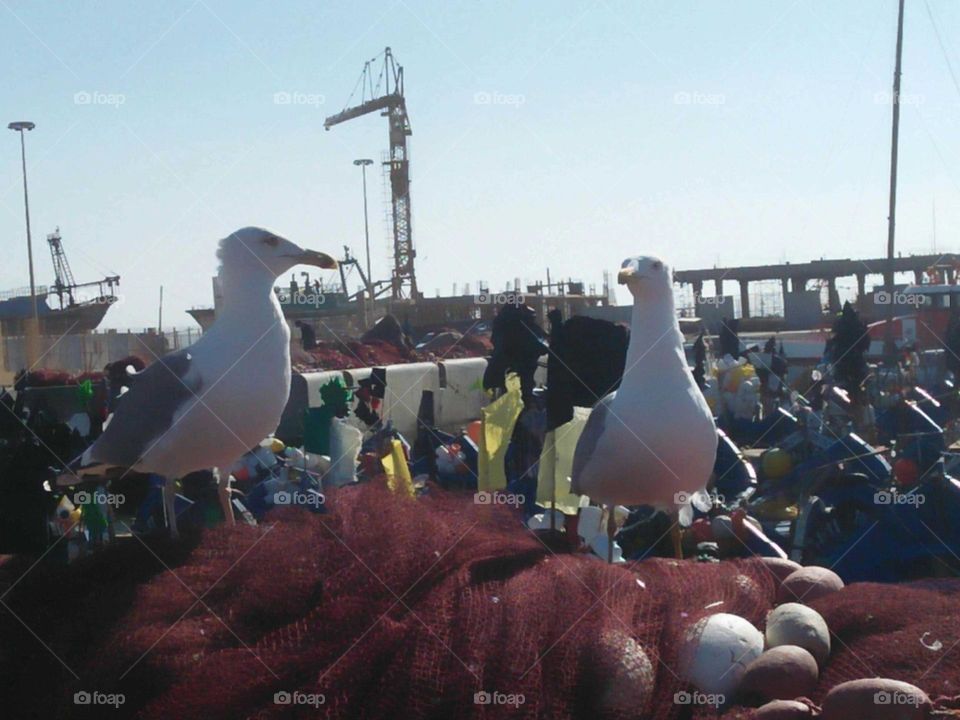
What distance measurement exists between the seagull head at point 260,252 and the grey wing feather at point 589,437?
5.78 feet

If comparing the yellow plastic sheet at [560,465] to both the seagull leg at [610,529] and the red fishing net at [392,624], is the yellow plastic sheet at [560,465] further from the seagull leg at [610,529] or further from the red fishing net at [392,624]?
the red fishing net at [392,624]

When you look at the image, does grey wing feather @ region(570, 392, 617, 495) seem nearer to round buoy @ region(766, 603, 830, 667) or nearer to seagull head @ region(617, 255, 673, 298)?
seagull head @ region(617, 255, 673, 298)

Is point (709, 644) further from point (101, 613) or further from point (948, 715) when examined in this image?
point (101, 613)

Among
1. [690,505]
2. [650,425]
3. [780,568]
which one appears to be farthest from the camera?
[690,505]

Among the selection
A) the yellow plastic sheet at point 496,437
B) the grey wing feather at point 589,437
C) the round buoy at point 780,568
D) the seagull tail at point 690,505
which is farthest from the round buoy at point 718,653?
the yellow plastic sheet at point 496,437

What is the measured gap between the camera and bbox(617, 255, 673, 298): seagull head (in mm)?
5559

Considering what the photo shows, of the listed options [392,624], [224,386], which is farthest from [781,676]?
[224,386]

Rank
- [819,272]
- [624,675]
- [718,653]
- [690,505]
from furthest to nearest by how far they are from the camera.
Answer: [819,272] < [690,505] < [718,653] < [624,675]

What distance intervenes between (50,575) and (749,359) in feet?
37.6

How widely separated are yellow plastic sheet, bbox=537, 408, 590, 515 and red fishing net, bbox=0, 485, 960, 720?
5.21 feet

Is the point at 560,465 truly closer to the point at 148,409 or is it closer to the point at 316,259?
the point at 316,259

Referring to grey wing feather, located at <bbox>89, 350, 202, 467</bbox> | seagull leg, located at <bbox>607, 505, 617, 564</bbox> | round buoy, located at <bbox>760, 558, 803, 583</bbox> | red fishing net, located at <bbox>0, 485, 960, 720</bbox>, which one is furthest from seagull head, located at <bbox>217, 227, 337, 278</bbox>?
round buoy, located at <bbox>760, 558, 803, 583</bbox>

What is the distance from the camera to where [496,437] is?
21.6ft

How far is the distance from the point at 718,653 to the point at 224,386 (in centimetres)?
281
